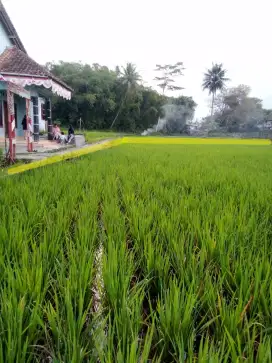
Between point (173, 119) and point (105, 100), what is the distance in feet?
29.2

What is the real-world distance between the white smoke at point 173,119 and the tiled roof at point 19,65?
90.9ft

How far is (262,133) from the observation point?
106 ft

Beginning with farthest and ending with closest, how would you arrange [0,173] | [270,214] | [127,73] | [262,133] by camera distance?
1. [127,73]
2. [262,133]
3. [0,173]
4. [270,214]

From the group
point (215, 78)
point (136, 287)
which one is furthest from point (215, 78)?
point (136, 287)

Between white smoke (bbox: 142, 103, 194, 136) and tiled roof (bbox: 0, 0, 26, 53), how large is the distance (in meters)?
26.7

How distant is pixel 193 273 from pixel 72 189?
6.79 feet

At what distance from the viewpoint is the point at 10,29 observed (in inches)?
430

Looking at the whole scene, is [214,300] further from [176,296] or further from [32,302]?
[32,302]

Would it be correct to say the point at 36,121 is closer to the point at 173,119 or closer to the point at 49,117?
the point at 49,117

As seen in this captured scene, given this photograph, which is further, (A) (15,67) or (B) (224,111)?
(B) (224,111)

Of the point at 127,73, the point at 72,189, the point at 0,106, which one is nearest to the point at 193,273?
the point at 72,189

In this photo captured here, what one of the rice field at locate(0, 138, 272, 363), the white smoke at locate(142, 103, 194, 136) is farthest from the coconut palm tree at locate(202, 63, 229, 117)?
the rice field at locate(0, 138, 272, 363)

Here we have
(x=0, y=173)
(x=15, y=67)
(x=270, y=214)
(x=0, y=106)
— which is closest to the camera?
(x=270, y=214)

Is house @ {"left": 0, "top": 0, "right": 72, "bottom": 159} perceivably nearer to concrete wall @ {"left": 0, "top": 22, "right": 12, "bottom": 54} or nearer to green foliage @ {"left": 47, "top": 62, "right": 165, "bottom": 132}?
concrete wall @ {"left": 0, "top": 22, "right": 12, "bottom": 54}
